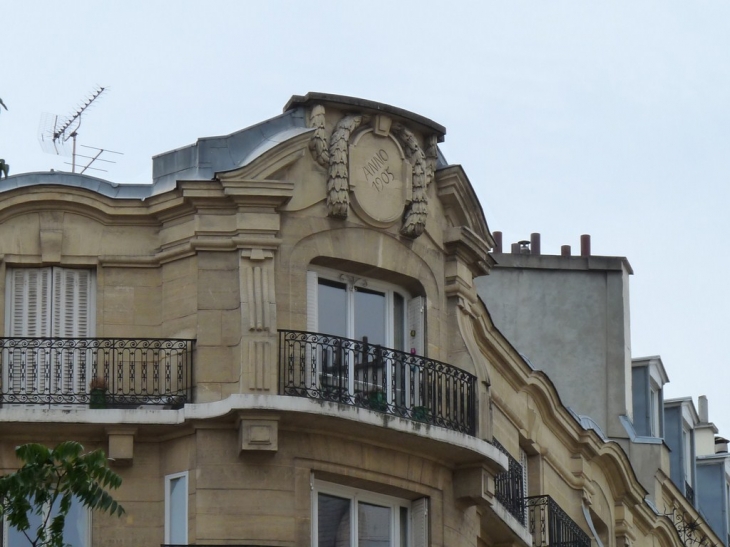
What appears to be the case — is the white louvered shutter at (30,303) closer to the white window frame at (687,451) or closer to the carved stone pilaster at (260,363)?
the carved stone pilaster at (260,363)

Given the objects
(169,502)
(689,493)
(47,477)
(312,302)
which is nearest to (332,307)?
(312,302)

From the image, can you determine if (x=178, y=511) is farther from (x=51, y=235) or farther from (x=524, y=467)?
(x=524, y=467)

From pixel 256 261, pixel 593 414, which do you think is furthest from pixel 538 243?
pixel 256 261

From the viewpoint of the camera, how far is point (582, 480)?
36062 millimetres

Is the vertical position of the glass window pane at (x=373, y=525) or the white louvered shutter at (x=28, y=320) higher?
the white louvered shutter at (x=28, y=320)

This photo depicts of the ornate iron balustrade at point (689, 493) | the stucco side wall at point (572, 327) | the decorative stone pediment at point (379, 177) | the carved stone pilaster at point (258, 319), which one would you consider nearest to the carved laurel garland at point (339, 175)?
the decorative stone pediment at point (379, 177)

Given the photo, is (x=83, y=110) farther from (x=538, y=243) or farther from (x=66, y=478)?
(x=538, y=243)

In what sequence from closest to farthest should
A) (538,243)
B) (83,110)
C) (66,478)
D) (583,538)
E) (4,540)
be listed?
(66,478)
(4,540)
(83,110)
(583,538)
(538,243)

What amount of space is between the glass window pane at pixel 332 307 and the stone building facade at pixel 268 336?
0.09 feet

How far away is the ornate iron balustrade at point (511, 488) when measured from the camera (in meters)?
31.3

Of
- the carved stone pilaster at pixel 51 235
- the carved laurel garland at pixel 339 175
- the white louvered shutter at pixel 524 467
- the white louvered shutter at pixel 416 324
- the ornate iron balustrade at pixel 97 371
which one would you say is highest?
the carved laurel garland at pixel 339 175

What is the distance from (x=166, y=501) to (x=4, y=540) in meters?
1.99

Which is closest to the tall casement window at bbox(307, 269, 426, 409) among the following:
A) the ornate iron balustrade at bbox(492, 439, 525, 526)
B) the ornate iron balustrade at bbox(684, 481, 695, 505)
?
the ornate iron balustrade at bbox(492, 439, 525, 526)

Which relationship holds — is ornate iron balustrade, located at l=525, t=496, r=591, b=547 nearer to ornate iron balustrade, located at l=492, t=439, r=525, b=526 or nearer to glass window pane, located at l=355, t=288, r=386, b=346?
ornate iron balustrade, located at l=492, t=439, r=525, b=526
